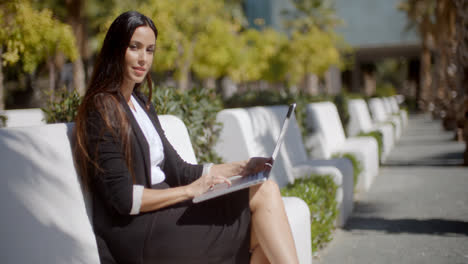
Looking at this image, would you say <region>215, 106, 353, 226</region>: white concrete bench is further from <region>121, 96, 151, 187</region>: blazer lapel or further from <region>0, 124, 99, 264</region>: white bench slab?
<region>0, 124, 99, 264</region>: white bench slab

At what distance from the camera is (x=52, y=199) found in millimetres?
2521

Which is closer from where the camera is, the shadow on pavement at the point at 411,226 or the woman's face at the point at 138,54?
the woman's face at the point at 138,54

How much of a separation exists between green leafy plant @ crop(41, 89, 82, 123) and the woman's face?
118cm

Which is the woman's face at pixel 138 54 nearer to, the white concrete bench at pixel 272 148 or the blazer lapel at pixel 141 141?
the blazer lapel at pixel 141 141

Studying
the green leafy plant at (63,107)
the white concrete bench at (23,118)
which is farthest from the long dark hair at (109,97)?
the white concrete bench at (23,118)

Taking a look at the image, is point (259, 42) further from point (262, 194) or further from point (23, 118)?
point (262, 194)

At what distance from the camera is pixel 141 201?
2537 millimetres

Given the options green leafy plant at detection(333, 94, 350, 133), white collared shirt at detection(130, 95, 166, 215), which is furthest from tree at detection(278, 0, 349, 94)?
white collared shirt at detection(130, 95, 166, 215)

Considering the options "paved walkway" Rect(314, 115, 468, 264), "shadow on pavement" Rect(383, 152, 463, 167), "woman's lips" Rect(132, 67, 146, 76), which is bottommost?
"shadow on pavement" Rect(383, 152, 463, 167)

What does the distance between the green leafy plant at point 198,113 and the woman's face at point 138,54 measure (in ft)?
5.54

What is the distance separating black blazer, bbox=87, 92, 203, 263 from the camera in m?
2.50

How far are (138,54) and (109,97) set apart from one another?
379 millimetres

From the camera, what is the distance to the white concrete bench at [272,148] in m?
5.21

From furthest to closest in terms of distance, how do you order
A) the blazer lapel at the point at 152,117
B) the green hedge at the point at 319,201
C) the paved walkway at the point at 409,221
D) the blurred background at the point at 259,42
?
the blurred background at the point at 259,42
the paved walkway at the point at 409,221
the green hedge at the point at 319,201
the blazer lapel at the point at 152,117
